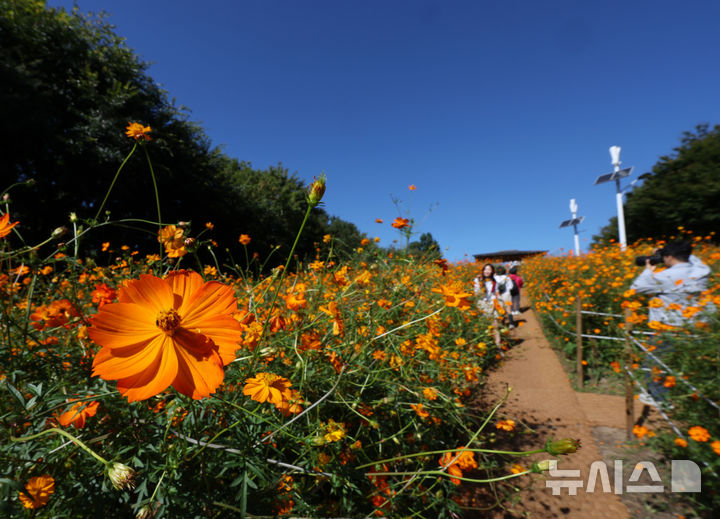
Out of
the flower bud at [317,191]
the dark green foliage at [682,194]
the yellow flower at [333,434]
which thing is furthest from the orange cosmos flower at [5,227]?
the dark green foliage at [682,194]

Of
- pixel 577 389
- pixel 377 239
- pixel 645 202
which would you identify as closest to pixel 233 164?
pixel 377 239

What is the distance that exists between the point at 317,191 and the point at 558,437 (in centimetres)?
305

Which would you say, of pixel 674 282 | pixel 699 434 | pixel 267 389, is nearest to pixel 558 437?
pixel 699 434

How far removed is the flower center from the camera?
0.57 meters

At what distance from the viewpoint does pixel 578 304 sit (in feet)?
11.2

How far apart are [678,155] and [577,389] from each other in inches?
588

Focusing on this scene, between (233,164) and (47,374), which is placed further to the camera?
(233,164)

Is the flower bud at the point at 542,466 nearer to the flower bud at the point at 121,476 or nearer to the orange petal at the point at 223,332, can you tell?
the orange petal at the point at 223,332

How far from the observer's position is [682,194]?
→ 438 inches

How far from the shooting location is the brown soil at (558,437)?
1.86 m

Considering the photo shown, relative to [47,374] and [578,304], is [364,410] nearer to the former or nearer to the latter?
[47,374]

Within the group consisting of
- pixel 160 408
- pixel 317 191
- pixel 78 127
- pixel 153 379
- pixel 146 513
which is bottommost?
pixel 146 513

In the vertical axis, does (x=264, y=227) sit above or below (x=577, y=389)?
above

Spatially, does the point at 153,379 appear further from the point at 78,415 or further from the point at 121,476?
the point at 78,415
